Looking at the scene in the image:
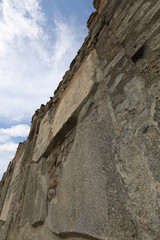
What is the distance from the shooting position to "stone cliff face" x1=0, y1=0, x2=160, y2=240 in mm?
500

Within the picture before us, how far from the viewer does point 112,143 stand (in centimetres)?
69

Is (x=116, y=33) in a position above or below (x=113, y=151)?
above

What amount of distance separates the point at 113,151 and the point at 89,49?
102cm

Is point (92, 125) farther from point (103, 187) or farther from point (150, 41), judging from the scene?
point (150, 41)

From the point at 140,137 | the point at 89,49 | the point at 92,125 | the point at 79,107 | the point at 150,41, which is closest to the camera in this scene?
the point at 140,137

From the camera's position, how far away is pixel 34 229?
119 cm

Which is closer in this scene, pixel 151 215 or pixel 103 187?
pixel 151 215

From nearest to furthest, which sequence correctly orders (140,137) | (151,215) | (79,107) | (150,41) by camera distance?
(151,215)
(140,137)
(150,41)
(79,107)

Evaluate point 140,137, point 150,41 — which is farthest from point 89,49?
point 140,137

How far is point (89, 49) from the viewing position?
1308 millimetres

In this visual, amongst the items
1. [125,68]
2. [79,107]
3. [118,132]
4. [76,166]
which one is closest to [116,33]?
[125,68]

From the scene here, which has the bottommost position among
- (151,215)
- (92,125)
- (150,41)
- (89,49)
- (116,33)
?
(151,215)

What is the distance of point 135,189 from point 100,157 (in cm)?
27

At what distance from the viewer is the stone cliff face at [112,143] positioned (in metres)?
0.50
